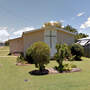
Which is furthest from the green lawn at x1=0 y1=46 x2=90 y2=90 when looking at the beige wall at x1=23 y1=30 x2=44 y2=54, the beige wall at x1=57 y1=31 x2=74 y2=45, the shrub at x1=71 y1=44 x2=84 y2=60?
the beige wall at x1=57 y1=31 x2=74 y2=45

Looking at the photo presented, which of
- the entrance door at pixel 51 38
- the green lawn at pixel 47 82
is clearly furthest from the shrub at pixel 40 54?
the entrance door at pixel 51 38

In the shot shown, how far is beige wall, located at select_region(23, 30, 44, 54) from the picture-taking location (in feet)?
41.4

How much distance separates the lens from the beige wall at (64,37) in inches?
539

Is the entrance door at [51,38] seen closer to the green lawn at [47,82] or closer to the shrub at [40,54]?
the shrub at [40,54]

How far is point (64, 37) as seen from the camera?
14062 mm

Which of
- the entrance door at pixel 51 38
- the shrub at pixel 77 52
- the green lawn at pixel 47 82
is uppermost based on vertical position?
the entrance door at pixel 51 38

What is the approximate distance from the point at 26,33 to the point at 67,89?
31.0 feet

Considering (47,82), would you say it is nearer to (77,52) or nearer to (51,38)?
(51,38)

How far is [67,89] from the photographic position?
419 centimetres

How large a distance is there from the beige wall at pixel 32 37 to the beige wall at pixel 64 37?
2407mm

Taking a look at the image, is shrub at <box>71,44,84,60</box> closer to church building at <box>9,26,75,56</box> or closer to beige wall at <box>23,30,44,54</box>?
church building at <box>9,26,75,56</box>

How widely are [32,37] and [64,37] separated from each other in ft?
14.8

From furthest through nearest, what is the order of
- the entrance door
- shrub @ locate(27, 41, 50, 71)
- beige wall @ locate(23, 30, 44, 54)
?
1. the entrance door
2. beige wall @ locate(23, 30, 44, 54)
3. shrub @ locate(27, 41, 50, 71)

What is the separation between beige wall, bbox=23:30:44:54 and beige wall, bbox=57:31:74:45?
2.41m
